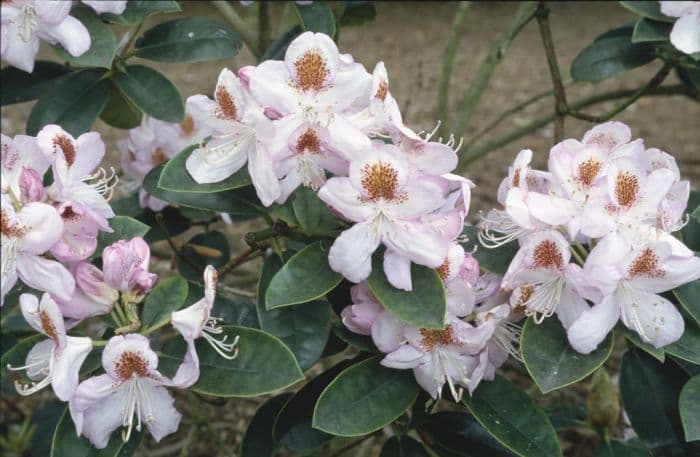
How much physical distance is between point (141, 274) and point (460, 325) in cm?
39

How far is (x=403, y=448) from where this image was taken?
4.11 ft

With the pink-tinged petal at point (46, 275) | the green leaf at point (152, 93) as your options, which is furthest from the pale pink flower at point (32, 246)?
the green leaf at point (152, 93)

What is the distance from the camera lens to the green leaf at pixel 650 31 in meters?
1.43

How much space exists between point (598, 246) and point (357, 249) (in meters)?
0.28

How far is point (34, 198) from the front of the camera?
3.20 feet

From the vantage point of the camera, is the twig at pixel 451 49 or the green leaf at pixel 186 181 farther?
the twig at pixel 451 49

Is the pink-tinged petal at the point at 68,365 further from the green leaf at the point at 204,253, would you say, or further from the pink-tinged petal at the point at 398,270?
the green leaf at the point at 204,253

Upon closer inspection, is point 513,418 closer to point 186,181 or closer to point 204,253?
point 186,181

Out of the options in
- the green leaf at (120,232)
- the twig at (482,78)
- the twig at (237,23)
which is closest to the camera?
the green leaf at (120,232)

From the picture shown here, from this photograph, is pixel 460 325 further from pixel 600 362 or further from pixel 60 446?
pixel 60 446

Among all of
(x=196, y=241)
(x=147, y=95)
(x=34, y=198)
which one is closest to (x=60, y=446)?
(x=34, y=198)

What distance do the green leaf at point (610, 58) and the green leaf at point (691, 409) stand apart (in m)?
0.67

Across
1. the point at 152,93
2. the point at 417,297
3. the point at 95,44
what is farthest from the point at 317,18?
the point at 417,297

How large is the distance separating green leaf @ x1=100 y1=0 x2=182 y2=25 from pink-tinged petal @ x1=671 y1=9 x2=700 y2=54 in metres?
0.78
